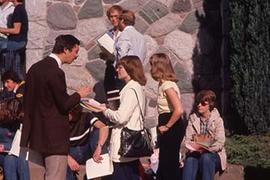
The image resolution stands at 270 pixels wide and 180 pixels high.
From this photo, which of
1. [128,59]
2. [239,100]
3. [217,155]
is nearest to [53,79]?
[128,59]

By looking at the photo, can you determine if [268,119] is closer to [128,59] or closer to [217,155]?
[217,155]

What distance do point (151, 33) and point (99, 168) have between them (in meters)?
3.11

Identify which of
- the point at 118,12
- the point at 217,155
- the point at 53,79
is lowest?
the point at 217,155

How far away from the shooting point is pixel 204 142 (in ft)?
30.9

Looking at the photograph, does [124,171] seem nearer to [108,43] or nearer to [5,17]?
[108,43]

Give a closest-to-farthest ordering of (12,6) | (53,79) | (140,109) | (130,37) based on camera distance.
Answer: (53,79), (140,109), (130,37), (12,6)

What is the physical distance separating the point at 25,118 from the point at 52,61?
549 mm

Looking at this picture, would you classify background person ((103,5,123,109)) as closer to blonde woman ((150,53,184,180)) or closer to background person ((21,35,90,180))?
blonde woman ((150,53,184,180))

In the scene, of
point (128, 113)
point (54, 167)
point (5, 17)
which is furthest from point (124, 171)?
point (5, 17)

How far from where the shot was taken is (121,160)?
8.27 m

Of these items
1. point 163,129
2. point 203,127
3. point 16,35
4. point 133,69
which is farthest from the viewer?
point 16,35

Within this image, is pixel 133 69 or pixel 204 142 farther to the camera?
pixel 204 142

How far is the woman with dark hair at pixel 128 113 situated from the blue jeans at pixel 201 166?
103 cm

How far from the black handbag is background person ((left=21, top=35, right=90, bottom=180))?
0.58 meters
